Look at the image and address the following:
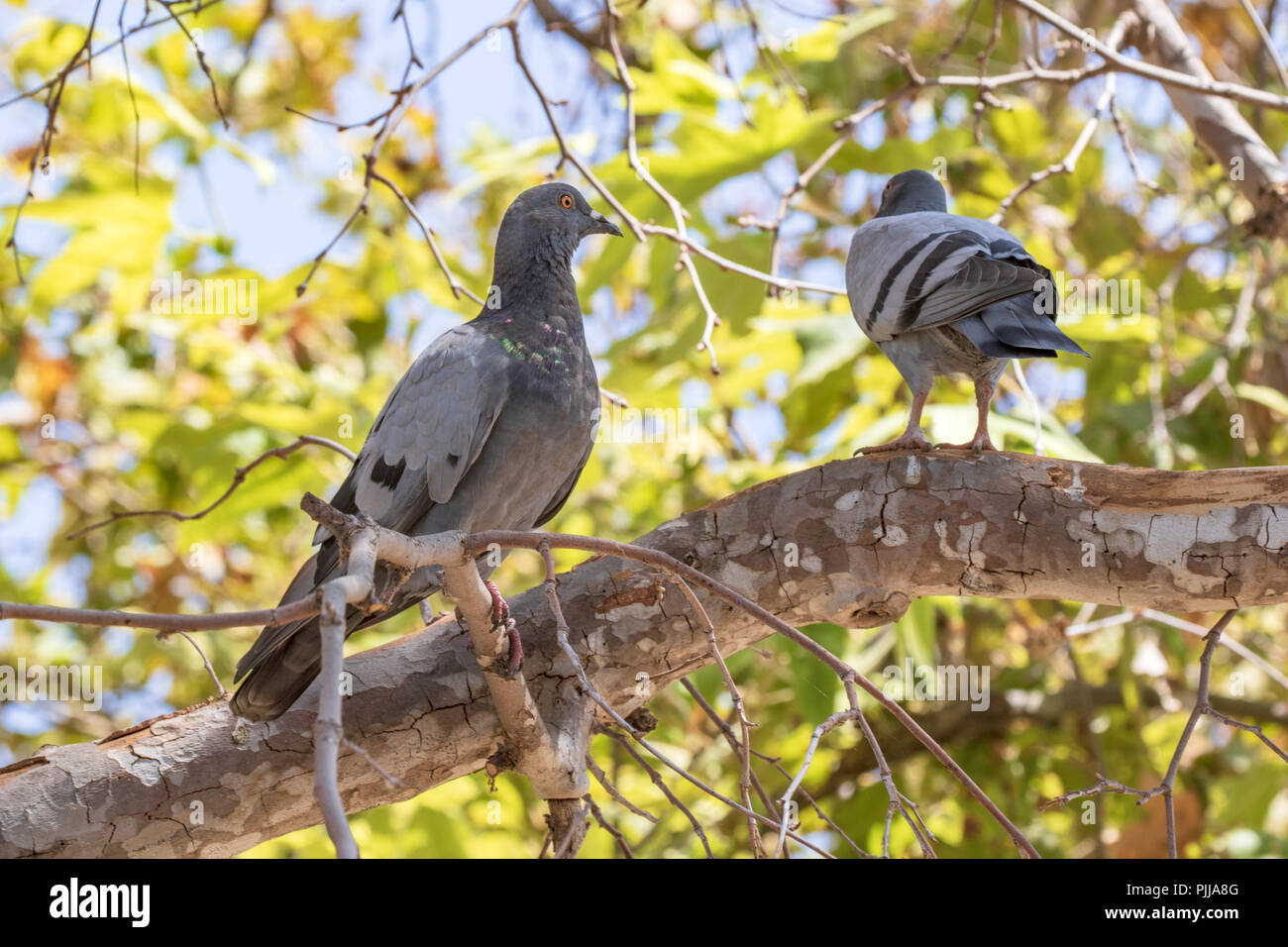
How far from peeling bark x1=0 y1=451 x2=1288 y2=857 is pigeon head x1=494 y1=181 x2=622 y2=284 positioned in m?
1.31

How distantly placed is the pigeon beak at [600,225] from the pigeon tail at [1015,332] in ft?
5.27

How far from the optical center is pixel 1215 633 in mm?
2748

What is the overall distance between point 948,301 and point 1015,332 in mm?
240

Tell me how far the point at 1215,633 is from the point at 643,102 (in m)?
3.65

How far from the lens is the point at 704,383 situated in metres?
6.50

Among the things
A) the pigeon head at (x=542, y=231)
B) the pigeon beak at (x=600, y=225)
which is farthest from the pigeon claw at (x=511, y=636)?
the pigeon beak at (x=600, y=225)

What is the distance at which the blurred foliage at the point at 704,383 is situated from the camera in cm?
493

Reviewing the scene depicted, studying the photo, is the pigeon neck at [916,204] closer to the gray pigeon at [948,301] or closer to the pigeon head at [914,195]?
the pigeon head at [914,195]

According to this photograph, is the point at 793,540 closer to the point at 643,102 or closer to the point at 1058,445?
the point at 1058,445

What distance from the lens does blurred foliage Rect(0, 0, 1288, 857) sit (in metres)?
4.93

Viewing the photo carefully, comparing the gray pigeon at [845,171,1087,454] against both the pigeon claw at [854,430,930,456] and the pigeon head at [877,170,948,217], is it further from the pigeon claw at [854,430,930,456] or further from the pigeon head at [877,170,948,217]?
the pigeon head at [877,170,948,217]

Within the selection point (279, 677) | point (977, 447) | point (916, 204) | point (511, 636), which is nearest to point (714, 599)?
point (511, 636)

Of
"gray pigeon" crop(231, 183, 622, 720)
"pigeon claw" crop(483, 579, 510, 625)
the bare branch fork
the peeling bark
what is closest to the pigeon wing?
→ the peeling bark
